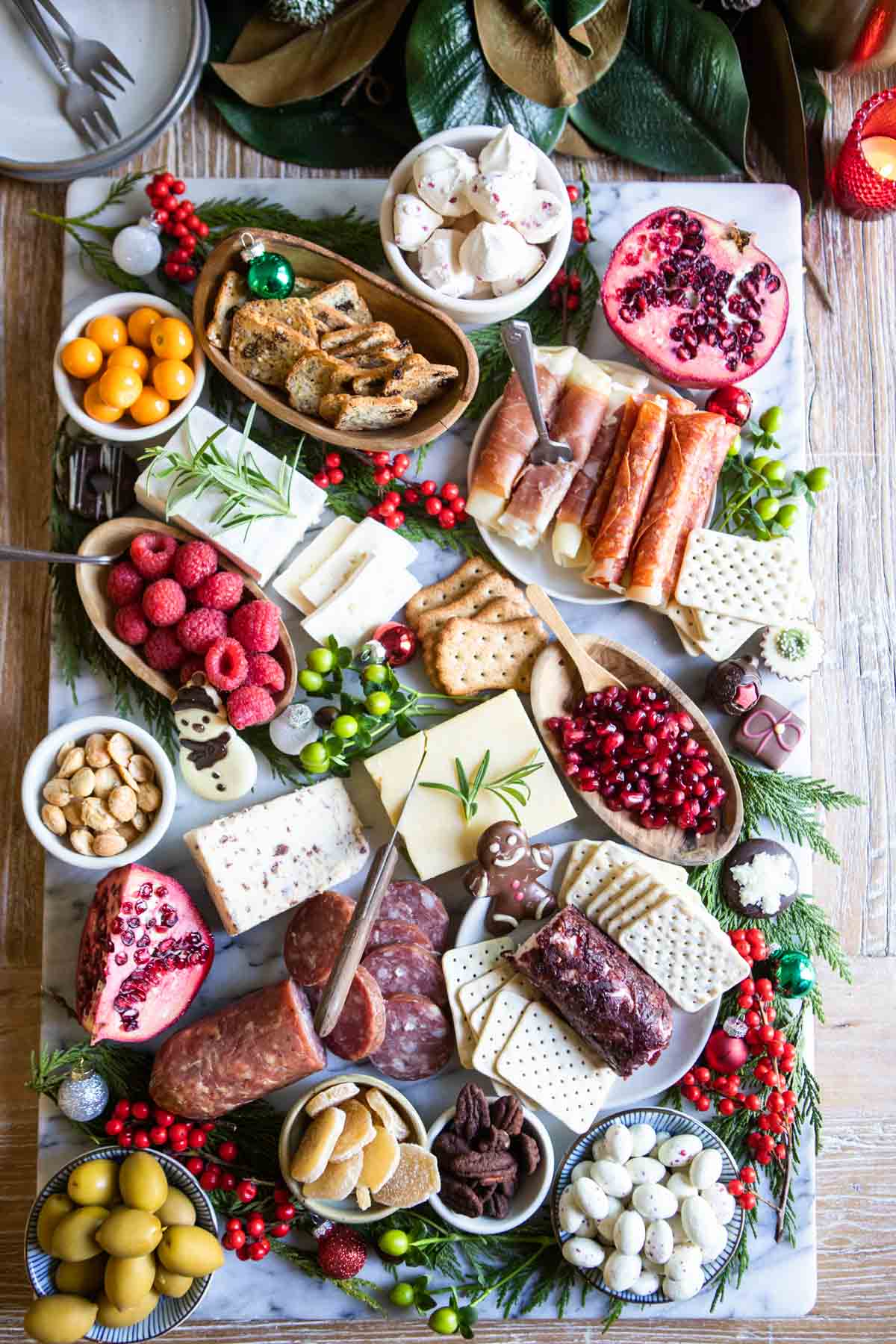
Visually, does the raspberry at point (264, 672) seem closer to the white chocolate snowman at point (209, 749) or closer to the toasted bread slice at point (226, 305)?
the white chocolate snowman at point (209, 749)

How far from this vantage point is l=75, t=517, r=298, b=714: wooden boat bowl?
6.21 feet

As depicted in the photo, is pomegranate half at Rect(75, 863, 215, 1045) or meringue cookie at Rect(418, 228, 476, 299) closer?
pomegranate half at Rect(75, 863, 215, 1045)

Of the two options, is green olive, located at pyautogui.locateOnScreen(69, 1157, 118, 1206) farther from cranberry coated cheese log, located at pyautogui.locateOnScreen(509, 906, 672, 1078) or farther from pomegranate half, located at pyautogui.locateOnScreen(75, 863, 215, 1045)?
cranberry coated cheese log, located at pyautogui.locateOnScreen(509, 906, 672, 1078)

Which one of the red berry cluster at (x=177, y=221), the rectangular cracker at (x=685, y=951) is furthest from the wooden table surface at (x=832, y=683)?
the rectangular cracker at (x=685, y=951)

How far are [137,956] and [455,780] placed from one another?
1.95 ft

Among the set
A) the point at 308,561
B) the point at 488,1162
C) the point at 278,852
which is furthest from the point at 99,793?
the point at 488,1162

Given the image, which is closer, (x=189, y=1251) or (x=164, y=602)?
(x=189, y=1251)

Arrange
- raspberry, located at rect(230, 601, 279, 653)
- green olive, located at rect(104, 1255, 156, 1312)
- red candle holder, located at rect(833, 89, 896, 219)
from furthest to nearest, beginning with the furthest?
red candle holder, located at rect(833, 89, 896, 219) < raspberry, located at rect(230, 601, 279, 653) < green olive, located at rect(104, 1255, 156, 1312)

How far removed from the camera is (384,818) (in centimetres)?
198

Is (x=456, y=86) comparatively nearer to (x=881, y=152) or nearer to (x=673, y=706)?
(x=881, y=152)

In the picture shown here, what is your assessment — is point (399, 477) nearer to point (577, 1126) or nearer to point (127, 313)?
point (127, 313)

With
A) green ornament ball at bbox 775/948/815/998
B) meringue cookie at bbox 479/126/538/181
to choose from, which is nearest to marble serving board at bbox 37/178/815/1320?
green ornament ball at bbox 775/948/815/998

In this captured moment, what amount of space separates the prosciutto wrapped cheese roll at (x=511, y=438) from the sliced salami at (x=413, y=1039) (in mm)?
838

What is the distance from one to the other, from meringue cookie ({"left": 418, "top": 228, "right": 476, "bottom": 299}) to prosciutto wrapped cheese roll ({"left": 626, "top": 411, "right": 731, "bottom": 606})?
17.1 inches
